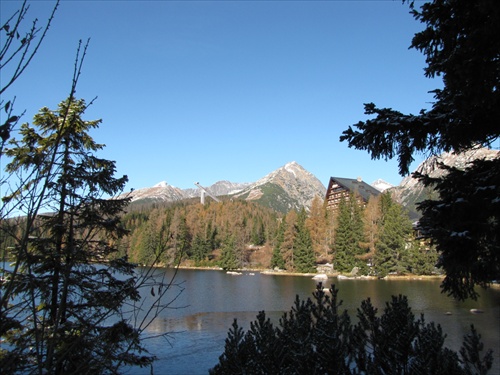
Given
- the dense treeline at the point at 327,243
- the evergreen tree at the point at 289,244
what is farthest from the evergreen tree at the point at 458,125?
the evergreen tree at the point at 289,244

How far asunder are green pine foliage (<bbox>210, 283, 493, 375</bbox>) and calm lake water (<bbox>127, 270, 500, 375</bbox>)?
1.61 metres

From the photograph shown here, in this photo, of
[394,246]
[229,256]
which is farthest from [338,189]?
[394,246]

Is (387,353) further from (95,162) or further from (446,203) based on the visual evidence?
(95,162)

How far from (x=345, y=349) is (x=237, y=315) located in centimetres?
1795

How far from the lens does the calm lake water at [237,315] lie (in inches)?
487

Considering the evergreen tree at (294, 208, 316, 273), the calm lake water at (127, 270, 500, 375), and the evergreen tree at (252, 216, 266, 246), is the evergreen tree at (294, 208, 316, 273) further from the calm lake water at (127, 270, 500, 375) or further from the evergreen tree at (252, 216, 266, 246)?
the evergreen tree at (252, 216, 266, 246)

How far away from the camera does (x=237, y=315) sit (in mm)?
20672

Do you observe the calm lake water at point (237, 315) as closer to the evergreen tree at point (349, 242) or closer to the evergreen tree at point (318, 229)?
the evergreen tree at point (349, 242)

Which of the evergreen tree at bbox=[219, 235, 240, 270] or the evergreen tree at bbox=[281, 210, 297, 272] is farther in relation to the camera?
the evergreen tree at bbox=[219, 235, 240, 270]

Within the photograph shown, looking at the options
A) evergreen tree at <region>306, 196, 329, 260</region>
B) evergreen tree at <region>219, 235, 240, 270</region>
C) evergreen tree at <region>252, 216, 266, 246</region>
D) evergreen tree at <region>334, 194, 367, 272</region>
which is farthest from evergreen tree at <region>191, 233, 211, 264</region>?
evergreen tree at <region>334, 194, 367, 272</region>

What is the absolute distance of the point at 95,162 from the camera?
7.74 meters

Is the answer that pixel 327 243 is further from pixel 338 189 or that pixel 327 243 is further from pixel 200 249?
pixel 200 249

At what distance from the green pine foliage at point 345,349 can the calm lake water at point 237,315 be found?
5.27 feet

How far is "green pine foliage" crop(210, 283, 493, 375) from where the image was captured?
3449 millimetres
